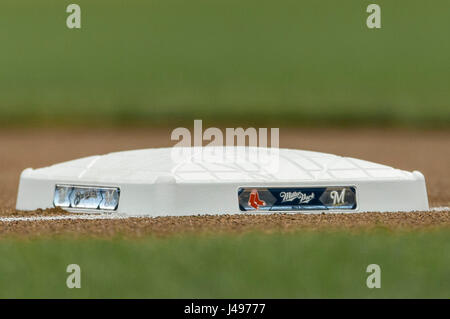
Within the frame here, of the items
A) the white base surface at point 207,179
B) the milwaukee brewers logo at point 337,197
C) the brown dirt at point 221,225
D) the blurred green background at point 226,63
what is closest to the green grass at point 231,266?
the brown dirt at point 221,225

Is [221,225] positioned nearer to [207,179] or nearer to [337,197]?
[207,179]

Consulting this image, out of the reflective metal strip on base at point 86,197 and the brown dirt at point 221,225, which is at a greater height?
the reflective metal strip on base at point 86,197

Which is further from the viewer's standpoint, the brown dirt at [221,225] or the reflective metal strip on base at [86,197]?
the reflective metal strip on base at [86,197]

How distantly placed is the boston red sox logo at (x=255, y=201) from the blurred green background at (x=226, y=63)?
16.2 meters

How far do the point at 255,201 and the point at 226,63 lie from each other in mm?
21462

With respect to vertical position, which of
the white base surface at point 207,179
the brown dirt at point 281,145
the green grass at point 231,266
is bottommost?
the brown dirt at point 281,145

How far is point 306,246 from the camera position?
5383 mm

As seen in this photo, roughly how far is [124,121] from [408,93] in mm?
7669

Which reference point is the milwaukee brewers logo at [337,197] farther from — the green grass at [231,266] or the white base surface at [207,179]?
the green grass at [231,266]

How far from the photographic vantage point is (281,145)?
1891 centimetres

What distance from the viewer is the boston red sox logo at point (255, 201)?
7231mm

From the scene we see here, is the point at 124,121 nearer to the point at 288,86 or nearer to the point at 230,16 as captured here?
the point at 288,86

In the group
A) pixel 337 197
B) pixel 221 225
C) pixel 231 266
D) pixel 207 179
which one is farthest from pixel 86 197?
pixel 231 266

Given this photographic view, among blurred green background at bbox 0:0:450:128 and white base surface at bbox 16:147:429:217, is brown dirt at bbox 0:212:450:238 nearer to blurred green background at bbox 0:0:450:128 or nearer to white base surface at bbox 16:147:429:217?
white base surface at bbox 16:147:429:217
